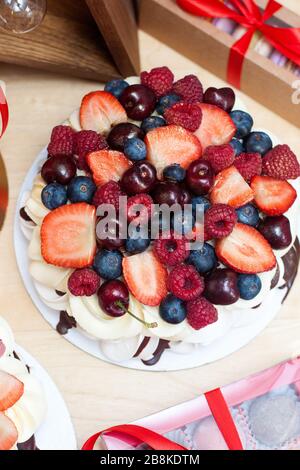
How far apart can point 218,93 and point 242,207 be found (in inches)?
7.8

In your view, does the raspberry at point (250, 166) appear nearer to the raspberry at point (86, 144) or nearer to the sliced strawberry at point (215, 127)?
the sliced strawberry at point (215, 127)

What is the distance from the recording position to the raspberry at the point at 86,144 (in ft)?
3.56

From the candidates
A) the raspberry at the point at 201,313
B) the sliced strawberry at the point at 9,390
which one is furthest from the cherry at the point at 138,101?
the sliced strawberry at the point at 9,390

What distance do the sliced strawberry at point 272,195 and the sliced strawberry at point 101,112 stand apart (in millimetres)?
243

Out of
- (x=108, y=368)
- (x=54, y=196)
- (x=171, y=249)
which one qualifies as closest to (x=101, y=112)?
(x=54, y=196)

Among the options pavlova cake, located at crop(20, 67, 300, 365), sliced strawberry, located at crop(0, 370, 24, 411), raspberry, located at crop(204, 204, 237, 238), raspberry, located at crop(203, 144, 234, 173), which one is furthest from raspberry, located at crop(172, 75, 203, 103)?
sliced strawberry, located at crop(0, 370, 24, 411)

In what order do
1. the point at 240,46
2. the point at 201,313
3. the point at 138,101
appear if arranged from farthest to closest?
the point at 240,46, the point at 138,101, the point at 201,313

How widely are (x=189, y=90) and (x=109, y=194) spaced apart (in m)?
0.23

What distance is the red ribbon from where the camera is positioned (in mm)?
1233

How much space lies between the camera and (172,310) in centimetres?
102

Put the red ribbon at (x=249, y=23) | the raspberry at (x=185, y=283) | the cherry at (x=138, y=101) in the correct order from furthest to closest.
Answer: the red ribbon at (x=249, y=23), the cherry at (x=138, y=101), the raspberry at (x=185, y=283)

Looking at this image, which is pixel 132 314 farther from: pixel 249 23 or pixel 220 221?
pixel 249 23

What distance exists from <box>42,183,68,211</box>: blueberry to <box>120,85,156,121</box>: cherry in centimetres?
17

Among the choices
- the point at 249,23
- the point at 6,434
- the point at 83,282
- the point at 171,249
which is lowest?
the point at 6,434
